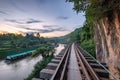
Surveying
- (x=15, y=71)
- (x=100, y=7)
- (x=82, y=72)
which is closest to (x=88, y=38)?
(x=15, y=71)

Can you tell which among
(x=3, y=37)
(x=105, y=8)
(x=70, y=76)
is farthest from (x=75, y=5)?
(x=3, y=37)

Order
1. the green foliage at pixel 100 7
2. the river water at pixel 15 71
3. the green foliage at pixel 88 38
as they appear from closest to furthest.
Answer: the green foliage at pixel 100 7
the green foliage at pixel 88 38
the river water at pixel 15 71

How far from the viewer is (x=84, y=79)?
7.21 m

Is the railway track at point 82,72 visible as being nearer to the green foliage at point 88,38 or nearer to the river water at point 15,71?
the green foliage at point 88,38

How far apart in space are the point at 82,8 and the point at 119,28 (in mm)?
2686

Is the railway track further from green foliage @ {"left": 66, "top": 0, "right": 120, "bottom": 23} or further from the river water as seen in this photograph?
the river water

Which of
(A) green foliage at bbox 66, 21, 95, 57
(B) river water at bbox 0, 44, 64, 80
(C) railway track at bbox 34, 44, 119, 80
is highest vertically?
(A) green foliage at bbox 66, 21, 95, 57

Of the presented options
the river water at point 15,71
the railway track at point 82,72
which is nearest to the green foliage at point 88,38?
the railway track at point 82,72

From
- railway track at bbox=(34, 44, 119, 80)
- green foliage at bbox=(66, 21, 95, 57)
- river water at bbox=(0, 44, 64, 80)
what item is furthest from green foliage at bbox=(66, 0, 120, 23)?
river water at bbox=(0, 44, 64, 80)

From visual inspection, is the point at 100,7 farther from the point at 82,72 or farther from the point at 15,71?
the point at 15,71

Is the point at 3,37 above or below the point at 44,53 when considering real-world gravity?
above

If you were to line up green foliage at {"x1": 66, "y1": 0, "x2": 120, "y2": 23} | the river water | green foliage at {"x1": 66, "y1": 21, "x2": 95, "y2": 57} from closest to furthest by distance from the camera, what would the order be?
green foliage at {"x1": 66, "y1": 0, "x2": 120, "y2": 23}
green foliage at {"x1": 66, "y1": 21, "x2": 95, "y2": 57}
the river water

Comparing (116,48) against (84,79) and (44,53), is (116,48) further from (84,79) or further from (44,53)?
(44,53)

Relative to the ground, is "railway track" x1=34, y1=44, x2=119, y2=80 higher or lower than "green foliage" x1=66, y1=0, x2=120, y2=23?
lower
